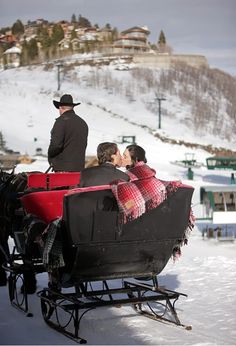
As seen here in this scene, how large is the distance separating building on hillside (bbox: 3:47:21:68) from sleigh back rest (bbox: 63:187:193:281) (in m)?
87.1

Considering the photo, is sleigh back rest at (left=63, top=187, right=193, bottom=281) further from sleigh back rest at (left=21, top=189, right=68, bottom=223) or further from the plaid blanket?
sleigh back rest at (left=21, top=189, right=68, bottom=223)

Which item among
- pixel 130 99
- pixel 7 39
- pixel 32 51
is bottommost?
pixel 130 99

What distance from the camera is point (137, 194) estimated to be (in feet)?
16.1

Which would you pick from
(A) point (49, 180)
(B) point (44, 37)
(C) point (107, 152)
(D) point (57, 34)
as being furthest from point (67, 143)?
(D) point (57, 34)

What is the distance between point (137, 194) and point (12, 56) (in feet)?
292

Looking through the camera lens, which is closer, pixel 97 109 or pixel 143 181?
pixel 143 181

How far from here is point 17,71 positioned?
3164 inches

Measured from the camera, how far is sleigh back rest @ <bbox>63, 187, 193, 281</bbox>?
4.83m

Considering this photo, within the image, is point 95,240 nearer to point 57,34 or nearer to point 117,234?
point 117,234

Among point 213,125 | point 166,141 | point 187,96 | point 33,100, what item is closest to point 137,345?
point 166,141

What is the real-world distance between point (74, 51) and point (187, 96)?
25.4 metres

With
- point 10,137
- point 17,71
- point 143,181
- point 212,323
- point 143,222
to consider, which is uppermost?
point 17,71

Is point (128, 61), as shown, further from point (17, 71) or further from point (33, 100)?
point (33, 100)

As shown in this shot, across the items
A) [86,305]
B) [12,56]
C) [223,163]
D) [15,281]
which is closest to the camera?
[86,305]
